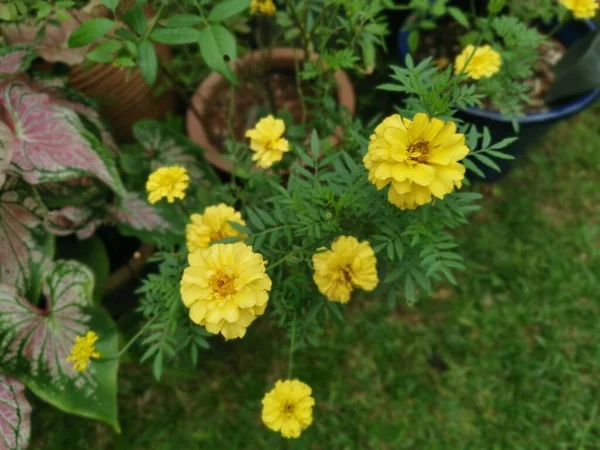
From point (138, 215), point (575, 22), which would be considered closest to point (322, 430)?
point (138, 215)

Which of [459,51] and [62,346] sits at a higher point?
[459,51]

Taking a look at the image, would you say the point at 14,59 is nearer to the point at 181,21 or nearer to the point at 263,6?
the point at 181,21

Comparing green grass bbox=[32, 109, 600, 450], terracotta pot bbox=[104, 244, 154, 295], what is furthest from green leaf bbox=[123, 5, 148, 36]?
green grass bbox=[32, 109, 600, 450]

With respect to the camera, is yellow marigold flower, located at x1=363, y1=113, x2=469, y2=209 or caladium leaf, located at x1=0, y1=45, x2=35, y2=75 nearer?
yellow marigold flower, located at x1=363, y1=113, x2=469, y2=209

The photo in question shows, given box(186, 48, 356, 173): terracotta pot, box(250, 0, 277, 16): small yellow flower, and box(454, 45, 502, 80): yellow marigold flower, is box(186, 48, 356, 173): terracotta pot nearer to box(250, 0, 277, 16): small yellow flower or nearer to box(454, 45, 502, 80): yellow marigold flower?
box(250, 0, 277, 16): small yellow flower

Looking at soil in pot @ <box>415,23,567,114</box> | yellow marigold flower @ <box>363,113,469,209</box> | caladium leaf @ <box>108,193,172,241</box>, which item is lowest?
caladium leaf @ <box>108,193,172,241</box>

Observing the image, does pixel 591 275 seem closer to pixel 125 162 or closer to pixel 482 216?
pixel 482 216

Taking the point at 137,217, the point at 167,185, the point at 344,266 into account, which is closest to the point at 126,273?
the point at 137,217
